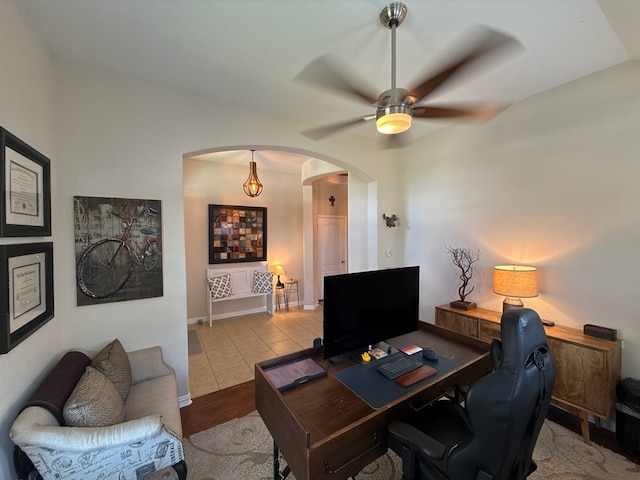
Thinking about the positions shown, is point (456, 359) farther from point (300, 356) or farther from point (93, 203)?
point (93, 203)

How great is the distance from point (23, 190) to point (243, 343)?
303 centimetres

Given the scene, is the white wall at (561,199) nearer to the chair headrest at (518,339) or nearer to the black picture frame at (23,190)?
the chair headrest at (518,339)

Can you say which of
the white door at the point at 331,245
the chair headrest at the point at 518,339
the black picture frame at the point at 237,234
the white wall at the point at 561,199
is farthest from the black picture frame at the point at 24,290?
the white door at the point at 331,245

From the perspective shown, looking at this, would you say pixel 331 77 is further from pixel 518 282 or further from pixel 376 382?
pixel 518 282

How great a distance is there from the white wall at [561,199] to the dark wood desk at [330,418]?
4.68 feet

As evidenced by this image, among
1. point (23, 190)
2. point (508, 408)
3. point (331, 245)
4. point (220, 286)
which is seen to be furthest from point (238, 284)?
point (508, 408)

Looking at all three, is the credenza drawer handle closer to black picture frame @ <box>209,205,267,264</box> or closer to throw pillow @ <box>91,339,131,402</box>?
throw pillow @ <box>91,339,131,402</box>

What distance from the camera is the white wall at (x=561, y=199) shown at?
2.06 meters

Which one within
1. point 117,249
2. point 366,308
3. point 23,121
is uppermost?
point 23,121

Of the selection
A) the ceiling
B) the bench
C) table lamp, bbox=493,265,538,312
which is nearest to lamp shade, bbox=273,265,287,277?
the bench

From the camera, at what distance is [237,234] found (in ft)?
16.5

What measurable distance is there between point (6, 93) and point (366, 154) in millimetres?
3216

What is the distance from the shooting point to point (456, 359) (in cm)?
172

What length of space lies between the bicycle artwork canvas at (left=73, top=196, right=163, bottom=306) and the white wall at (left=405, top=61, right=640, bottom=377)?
3269mm
